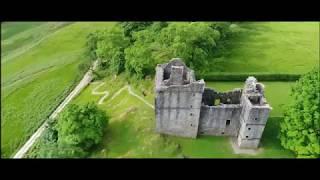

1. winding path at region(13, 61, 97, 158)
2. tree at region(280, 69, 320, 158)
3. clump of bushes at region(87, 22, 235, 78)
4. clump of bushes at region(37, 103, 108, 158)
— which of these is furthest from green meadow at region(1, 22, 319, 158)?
tree at region(280, 69, 320, 158)

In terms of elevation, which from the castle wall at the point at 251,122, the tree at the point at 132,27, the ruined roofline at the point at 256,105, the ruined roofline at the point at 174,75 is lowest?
the castle wall at the point at 251,122

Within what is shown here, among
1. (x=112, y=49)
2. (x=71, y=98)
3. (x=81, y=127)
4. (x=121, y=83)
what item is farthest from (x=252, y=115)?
(x=71, y=98)

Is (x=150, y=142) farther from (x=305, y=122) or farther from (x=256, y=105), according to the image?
(x=305, y=122)

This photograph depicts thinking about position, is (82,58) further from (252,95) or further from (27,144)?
(252,95)

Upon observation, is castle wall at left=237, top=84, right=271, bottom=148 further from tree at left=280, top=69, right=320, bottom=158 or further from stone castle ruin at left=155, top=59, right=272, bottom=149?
tree at left=280, top=69, right=320, bottom=158

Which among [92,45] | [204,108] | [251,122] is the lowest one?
[251,122]

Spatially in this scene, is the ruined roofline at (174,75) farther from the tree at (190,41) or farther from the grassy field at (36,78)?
the grassy field at (36,78)

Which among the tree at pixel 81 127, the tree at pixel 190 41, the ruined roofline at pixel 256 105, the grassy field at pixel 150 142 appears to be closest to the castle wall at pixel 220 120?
the grassy field at pixel 150 142
